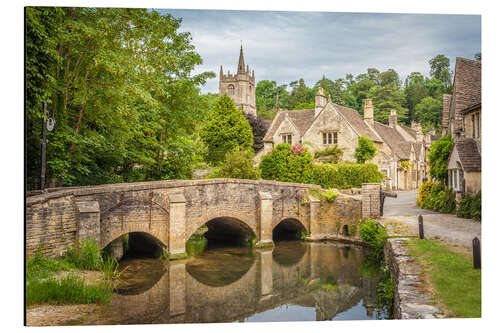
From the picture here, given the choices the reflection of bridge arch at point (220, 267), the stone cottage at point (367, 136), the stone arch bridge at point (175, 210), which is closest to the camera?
the stone arch bridge at point (175, 210)

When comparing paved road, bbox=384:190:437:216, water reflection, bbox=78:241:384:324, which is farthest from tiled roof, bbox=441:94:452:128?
water reflection, bbox=78:241:384:324

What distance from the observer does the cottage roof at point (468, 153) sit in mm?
10565

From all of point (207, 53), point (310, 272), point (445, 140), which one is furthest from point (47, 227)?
point (445, 140)

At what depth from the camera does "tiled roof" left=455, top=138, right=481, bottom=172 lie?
1056 centimetres

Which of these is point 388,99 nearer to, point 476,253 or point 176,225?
point 476,253

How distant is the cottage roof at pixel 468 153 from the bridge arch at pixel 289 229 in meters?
6.47

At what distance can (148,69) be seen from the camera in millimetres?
10867

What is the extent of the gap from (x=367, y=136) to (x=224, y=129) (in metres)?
9.43

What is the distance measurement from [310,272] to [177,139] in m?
7.89

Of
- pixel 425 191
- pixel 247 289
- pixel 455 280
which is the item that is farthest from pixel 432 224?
pixel 247 289

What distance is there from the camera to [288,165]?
20.4 metres

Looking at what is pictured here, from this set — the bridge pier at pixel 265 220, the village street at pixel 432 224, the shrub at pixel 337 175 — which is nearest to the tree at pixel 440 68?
the village street at pixel 432 224

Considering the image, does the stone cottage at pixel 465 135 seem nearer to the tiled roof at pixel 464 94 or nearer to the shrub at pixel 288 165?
the tiled roof at pixel 464 94

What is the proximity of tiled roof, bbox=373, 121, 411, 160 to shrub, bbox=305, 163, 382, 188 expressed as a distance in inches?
149
